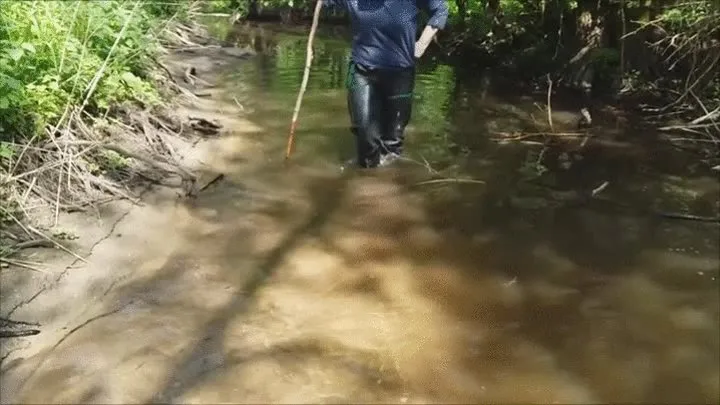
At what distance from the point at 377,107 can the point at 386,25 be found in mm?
830

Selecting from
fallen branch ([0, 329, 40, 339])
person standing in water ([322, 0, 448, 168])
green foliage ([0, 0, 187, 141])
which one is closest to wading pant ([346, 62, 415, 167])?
→ person standing in water ([322, 0, 448, 168])

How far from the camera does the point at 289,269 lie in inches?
191

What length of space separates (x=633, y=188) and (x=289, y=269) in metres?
3.72

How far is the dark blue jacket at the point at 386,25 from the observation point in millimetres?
6594

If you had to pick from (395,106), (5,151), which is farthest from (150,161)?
(395,106)

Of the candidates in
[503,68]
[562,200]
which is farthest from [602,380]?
[503,68]

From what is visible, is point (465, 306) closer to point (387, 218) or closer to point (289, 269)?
point (289, 269)

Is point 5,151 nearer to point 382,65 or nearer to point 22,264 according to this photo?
point 22,264

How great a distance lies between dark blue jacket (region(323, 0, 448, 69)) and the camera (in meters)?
6.59

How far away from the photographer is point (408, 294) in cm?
462

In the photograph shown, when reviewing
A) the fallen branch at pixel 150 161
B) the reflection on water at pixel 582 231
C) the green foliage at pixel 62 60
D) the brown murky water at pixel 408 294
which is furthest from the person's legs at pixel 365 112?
the green foliage at pixel 62 60

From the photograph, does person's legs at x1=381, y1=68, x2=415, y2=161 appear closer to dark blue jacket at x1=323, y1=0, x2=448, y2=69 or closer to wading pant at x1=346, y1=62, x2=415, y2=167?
wading pant at x1=346, y1=62, x2=415, y2=167

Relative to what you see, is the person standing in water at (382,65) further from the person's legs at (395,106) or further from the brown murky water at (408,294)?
the brown murky water at (408,294)

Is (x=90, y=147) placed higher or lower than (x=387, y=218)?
higher
